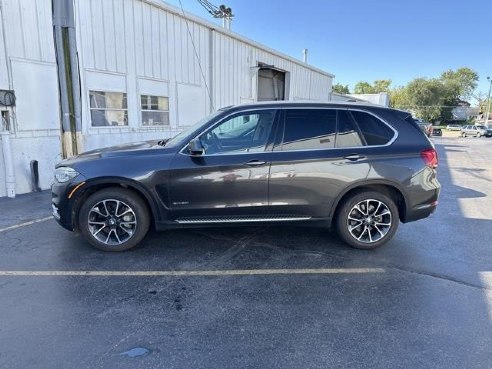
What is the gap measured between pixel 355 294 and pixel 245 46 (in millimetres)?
12141

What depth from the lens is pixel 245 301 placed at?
317cm

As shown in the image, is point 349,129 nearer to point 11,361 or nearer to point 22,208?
point 11,361

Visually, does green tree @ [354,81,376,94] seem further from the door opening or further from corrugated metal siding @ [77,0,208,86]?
corrugated metal siding @ [77,0,208,86]

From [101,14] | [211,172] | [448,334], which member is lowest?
[448,334]

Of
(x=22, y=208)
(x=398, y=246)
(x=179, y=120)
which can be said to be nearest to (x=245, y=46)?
(x=179, y=120)

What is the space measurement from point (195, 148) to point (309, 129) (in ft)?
4.61

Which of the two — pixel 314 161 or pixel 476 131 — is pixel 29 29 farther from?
pixel 476 131

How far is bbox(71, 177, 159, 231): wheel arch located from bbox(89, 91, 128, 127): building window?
4897 mm

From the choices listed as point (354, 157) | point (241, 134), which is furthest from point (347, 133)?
point (241, 134)

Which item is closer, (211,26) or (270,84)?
(211,26)

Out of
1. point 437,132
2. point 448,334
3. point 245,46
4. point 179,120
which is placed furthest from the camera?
point 437,132

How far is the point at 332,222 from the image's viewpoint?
4.41m

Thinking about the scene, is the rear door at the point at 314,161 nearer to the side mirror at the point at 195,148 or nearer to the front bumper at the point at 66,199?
the side mirror at the point at 195,148

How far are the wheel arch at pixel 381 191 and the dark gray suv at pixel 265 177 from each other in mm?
14
